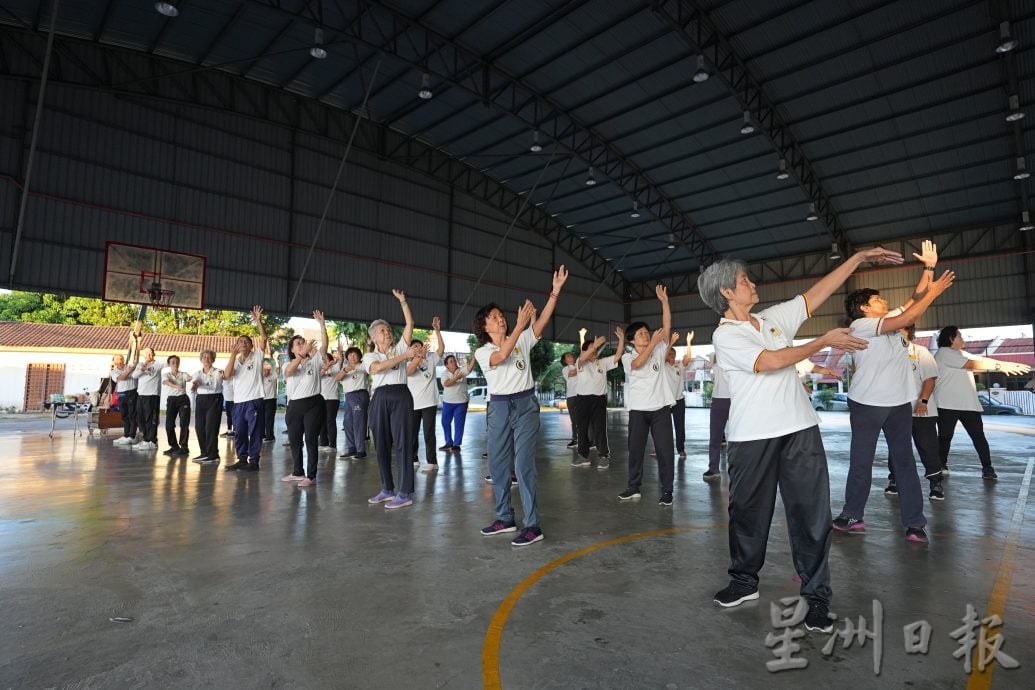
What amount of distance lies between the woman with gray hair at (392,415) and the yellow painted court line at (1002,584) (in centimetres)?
448

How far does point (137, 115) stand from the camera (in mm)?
16438

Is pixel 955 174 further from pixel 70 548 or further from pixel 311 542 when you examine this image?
pixel 70 548

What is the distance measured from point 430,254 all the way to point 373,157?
421 centimetres

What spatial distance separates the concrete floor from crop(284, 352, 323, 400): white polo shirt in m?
1.41

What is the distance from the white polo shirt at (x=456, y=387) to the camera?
9.89 meters

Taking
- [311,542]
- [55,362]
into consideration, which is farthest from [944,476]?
[55,362]

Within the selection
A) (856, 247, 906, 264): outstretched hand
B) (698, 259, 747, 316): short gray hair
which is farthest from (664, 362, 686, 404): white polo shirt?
(698, 259, 747, 316): short gray hair

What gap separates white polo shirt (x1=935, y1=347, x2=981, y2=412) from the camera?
702cm

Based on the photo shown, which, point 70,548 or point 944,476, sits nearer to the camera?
point 70,548

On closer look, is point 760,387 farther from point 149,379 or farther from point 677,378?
point 149,379

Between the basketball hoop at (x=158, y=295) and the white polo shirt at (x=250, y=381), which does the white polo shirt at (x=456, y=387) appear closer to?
the white polo shirt at (x=250, y=381)

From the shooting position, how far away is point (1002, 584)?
131 inches

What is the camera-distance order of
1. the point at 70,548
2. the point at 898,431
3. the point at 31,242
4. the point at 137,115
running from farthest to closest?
the point at 137,115 → the point at 31,242 → the point at 898,431 → the point at 70,548

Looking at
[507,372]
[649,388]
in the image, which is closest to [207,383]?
Result: [507,372]
